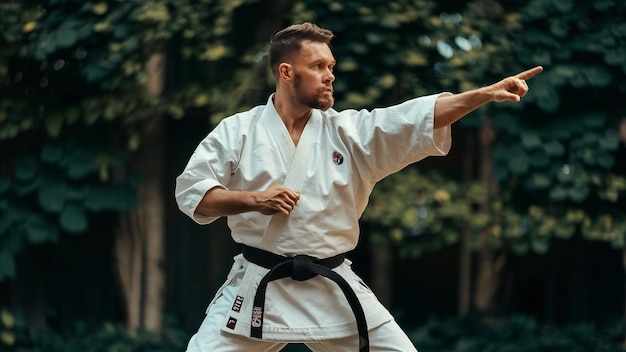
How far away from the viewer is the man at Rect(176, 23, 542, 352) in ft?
13.5

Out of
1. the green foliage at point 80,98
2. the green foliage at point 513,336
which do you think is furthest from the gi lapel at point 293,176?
the green foliage at point 513,336

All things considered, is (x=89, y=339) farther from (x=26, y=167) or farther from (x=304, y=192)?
(x=304, y=192)

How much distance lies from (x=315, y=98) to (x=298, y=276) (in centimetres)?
64

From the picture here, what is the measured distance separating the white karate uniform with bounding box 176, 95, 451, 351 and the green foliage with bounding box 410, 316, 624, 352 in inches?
106

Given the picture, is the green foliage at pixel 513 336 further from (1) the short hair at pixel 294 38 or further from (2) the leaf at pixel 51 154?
(1) the short hair at pixel 294 38

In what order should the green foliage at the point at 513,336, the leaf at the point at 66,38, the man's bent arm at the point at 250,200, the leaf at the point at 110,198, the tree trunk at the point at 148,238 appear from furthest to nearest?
the tree trunk at the point at 148,238 → the leaf at the point at 110,198 → the leaf at the point at 66,38 → the green foliage at the point at 513,336 → the man's bent arm at the point at 250,200

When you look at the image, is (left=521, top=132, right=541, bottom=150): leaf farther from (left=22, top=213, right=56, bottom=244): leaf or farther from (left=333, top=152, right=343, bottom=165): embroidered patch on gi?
(left=22, top=213, right=56, bottom=244): leaf

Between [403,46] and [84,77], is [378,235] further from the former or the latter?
[84,77]

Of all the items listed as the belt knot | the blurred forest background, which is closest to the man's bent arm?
the belt knot

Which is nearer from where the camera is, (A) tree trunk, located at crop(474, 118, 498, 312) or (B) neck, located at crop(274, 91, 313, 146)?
(B) neck, located at crop(274, 91, 313, 146)

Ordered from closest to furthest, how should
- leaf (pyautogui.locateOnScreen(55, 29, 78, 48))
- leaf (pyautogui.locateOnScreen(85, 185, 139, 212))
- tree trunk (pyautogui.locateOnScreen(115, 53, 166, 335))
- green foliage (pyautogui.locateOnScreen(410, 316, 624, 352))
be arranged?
green foliage (pyautogui.locateOnScreen(410, 316, 624, 352)) < leaf (pyautogui.locateOnScreen(55, 29, 78, 48)) < leaf (pyautogui.locateOnScreen(85, 185, 139, 212)) < tree trunk (pyautogui.locateOnScreen(115, 53, 166, 335))

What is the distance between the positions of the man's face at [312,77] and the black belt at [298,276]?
0.55 metres

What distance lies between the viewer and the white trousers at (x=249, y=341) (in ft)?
13.5

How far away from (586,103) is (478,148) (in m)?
0.73
